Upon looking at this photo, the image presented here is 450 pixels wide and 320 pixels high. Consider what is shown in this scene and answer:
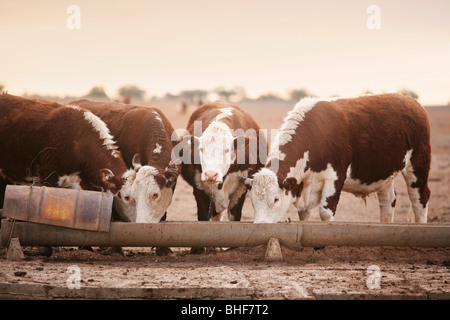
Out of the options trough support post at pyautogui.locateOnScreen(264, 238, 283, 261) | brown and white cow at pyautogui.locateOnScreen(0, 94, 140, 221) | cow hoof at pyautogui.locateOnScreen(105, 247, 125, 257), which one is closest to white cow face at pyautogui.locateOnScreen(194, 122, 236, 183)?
brown and white cow at pyautogui.locateOnScreen(0, 94, 140, 221)

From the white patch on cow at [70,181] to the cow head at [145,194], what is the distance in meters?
0.78

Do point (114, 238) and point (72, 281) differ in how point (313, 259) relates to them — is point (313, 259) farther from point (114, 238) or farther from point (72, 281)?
point (72, 281)

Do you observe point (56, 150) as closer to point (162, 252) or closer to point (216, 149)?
point (162, 252)

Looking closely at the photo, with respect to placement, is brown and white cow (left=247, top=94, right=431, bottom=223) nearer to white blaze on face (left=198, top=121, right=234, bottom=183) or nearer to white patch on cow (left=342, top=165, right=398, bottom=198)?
white patch on cow (left=342, top=165, right=398, bottom=198)

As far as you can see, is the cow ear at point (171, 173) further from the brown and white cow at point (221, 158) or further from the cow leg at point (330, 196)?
the cow leg at point (330, 196)

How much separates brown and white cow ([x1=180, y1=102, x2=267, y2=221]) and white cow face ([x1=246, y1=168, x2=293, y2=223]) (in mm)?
607

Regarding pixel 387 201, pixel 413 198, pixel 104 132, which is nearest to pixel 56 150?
pixel 104 132

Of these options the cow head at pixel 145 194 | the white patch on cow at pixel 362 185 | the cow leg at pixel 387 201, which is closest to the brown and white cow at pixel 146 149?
the cow head at pixel 145 194

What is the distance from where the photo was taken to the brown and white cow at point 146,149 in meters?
7.80

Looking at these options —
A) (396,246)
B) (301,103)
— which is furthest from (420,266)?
(301,103)

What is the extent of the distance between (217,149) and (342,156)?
1.93 metres

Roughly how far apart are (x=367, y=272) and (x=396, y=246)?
1152mm

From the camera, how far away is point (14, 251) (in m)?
6.75

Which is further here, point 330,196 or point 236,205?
point 236,205
